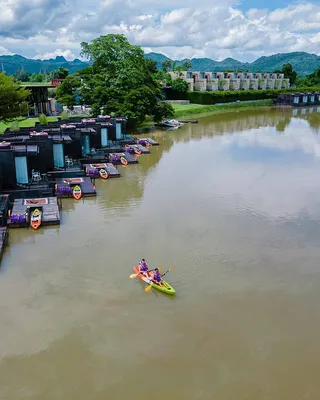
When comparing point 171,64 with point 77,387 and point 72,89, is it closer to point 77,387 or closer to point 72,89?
point 72,89

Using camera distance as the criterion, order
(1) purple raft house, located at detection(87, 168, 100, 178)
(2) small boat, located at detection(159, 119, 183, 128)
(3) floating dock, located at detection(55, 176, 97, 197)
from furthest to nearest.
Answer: (2) small boat, located at detection(159, 119, 183, 128) → (1) purple raft house, located at detection(87, 168, 100, 178) → (3) floating dock, located at detection(55, 176, 97, 197)

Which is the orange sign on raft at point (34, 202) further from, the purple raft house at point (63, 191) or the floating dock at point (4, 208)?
the purple raft house at point (63, 191)

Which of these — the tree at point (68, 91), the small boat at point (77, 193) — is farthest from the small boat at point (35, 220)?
the tree at point (68, 91)

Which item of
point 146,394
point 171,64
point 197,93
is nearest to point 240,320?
point 146,394

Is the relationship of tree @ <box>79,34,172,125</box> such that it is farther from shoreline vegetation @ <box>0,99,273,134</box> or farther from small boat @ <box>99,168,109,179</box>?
small boat @ <box>99,168,109,179</box>

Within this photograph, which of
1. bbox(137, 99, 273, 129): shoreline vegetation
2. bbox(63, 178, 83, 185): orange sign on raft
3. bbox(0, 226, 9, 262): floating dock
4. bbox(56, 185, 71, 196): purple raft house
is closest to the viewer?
bbox(0, 226, 9, 262): floating dock

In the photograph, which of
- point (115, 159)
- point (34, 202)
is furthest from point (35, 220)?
point (115, 159)

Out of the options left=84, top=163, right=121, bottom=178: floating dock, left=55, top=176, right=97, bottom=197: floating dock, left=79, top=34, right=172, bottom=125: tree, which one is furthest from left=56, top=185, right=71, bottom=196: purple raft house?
left=79, top=34, right=172, bottom=125: tree

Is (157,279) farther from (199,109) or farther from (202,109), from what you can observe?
(202,109)
